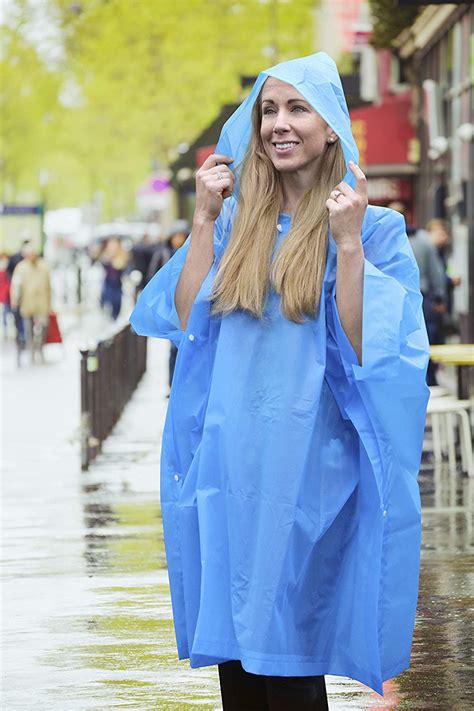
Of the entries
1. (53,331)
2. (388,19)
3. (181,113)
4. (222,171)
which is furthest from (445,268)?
(181,113)

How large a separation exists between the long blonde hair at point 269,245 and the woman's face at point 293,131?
50 millimetres

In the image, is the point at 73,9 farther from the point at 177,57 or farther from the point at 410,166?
the point at 410,166

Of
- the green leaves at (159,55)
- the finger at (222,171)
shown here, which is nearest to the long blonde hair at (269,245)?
the finger at (222,171)

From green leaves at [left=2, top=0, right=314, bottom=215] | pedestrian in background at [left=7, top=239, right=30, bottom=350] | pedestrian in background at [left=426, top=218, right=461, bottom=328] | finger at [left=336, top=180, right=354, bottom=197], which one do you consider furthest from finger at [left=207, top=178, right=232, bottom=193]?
green leaves at [left=2, top=0, right=314, bottom=215]

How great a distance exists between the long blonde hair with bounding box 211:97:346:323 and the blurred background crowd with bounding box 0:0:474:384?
6.53 m

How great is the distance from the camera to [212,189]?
15.0 ft

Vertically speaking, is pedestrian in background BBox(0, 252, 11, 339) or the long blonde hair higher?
pedestrian in background BBox(0, 252, 11, 339)

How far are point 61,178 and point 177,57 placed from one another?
4491 centimetres

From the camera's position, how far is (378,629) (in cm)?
439

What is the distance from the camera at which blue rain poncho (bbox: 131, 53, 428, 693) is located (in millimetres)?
4352

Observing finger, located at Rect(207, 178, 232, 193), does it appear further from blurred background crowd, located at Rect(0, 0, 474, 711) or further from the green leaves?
the green leaves

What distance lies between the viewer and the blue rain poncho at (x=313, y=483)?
4.35 meters

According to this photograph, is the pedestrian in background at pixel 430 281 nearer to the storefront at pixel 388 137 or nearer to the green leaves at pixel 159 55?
the storefront at pixel 388 137

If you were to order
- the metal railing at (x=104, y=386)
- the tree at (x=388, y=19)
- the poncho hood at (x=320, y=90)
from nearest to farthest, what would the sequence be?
the poncho hood at (x=320, y=90)
the metal railing at (x=104, y=386)
the tree at (x=388, y=19)
